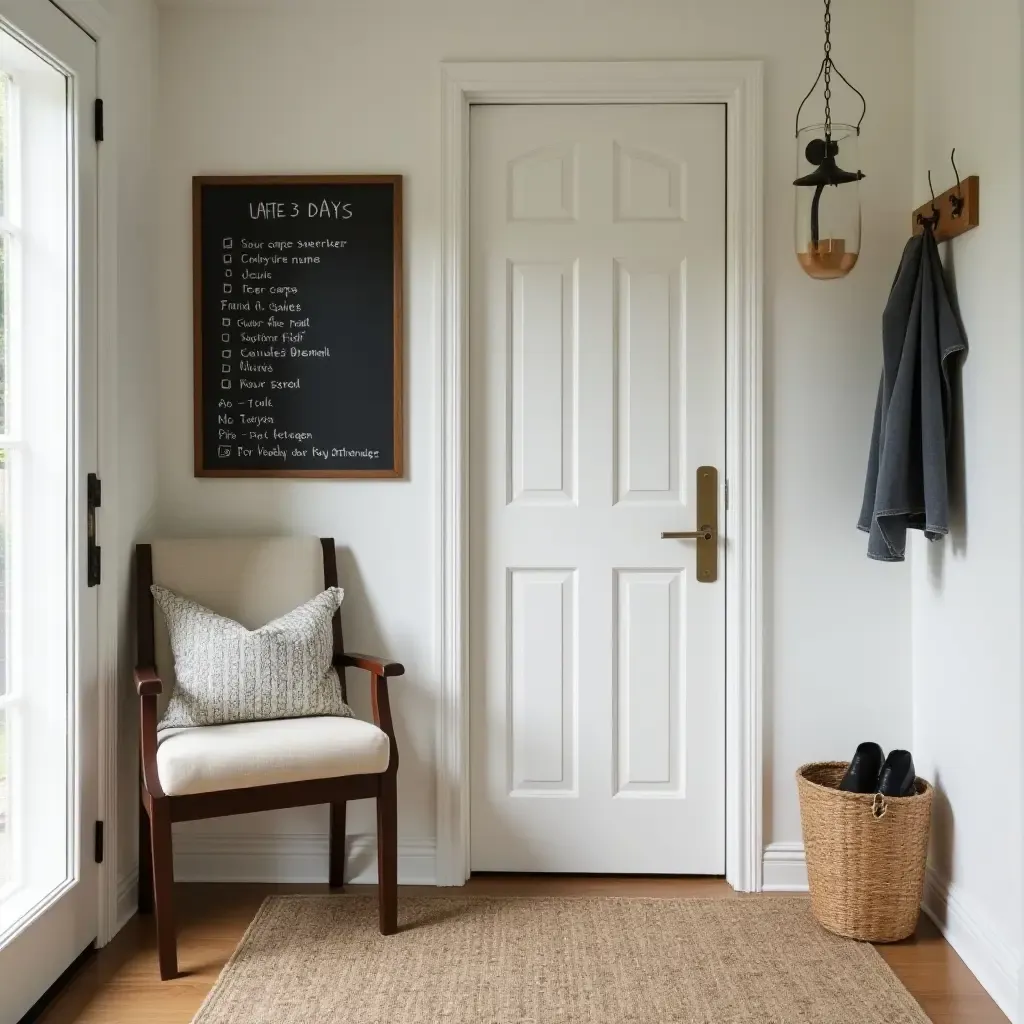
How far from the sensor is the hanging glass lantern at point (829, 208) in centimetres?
261

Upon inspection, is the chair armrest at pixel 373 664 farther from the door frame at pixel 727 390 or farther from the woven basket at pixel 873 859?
the woven basket at pixel 873 859

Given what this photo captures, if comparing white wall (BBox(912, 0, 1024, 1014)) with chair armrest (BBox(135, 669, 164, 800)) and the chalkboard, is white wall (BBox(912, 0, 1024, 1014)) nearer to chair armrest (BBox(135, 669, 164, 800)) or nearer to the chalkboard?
the chalkboard

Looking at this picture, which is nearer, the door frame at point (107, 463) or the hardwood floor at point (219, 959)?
the hardwood floor at point (219, 959)

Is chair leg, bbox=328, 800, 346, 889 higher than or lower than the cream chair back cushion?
lower

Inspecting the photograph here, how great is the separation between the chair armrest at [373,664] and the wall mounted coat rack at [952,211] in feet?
5.61

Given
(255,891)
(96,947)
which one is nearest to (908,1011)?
(255,891)

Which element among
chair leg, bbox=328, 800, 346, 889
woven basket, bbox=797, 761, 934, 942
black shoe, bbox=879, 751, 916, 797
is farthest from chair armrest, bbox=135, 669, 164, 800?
black shoe, bbox=879, 751, 916, 797

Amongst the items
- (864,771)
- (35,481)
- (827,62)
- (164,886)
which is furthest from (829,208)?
(164,886)

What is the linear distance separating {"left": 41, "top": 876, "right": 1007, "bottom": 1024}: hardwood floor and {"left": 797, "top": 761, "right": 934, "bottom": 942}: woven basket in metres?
0.08

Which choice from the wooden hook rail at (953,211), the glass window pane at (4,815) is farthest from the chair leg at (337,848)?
the wooden hook rail at (953,211)

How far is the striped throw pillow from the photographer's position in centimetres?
261

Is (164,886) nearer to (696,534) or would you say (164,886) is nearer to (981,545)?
(696,534)

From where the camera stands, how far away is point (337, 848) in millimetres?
2898

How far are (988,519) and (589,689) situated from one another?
115 cm
